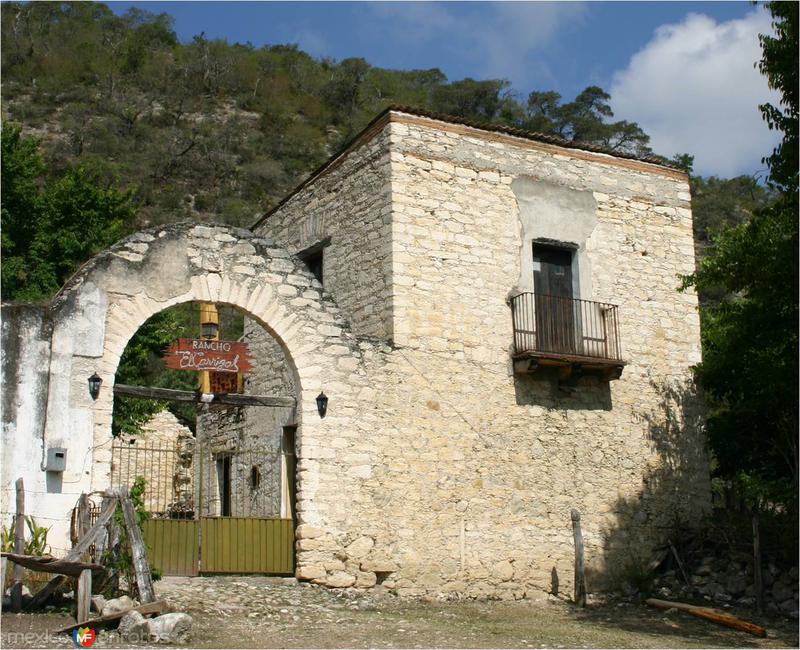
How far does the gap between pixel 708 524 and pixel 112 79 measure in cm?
4625

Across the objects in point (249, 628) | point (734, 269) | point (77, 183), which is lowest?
point (249, 628)

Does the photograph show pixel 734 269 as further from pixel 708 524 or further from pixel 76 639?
pixel 76 639

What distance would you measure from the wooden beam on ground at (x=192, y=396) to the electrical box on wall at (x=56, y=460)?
971 millimetres

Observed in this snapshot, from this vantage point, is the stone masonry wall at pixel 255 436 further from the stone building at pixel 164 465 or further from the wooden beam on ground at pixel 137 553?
the wooden beam on ground at pixel 137 553

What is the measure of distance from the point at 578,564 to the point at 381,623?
4.28 meters

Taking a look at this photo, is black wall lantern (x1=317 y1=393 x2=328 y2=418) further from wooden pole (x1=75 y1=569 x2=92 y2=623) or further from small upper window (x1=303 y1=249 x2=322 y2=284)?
wooden pole (x1=75 y1=569 x2=92 y2=623)

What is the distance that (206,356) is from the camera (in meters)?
12.0

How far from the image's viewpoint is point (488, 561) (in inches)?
514

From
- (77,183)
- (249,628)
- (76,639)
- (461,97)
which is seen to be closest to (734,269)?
(249,628)

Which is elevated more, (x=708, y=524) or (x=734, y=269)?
(x=734, y=269)

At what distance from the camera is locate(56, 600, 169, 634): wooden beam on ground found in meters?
8.16

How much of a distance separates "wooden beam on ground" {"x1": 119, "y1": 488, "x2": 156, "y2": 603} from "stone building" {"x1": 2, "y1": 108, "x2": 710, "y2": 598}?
150 cm

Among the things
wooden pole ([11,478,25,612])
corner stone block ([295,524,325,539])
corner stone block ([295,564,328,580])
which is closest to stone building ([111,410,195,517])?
corner stone block ([295,524,325,539])

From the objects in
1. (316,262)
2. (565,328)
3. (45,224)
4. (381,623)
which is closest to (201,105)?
(45,224)
